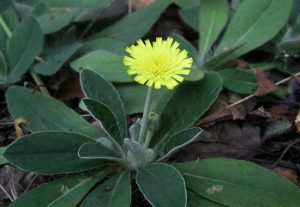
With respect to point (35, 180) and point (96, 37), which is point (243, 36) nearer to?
point (96, 37)

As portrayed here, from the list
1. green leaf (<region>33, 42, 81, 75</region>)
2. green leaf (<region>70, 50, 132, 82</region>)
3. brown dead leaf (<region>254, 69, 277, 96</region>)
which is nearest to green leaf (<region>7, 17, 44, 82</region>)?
green leaf (<region>33, 42, 81, 75</region>)

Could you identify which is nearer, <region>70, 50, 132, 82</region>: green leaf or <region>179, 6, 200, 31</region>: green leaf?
<region>70, 50, 132, 82</region>: green leaf

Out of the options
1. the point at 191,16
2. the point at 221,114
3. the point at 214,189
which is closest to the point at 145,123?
the point at 214,189

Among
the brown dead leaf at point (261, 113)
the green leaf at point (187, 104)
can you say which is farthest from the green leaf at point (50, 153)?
the brown dead leaf at point (261, 113)

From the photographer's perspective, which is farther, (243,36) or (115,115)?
(243,36)

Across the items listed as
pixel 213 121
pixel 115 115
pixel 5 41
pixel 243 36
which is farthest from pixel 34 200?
pixel 243 36

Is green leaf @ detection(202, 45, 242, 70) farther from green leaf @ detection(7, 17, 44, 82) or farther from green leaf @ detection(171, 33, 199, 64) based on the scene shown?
green leaf @ detection(7, 17, 44, 82)

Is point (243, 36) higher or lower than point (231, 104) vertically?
higher
